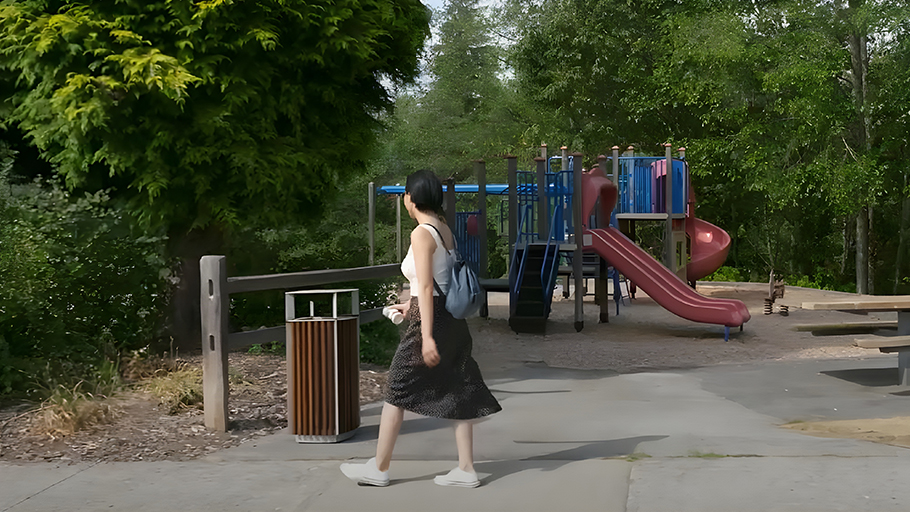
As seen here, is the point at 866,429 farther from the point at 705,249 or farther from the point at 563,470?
the point at 705,249

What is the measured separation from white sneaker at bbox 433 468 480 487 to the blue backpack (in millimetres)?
903

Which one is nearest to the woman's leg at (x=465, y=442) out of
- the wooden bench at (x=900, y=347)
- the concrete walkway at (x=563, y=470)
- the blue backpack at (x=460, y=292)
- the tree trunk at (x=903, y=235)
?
the concrete walkway at (x=563, y=470)

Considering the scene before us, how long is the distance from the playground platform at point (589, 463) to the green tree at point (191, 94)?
342 centimetres

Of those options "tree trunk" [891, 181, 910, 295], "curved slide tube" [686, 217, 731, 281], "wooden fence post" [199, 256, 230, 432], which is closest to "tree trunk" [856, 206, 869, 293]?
Result: "tree trunk" [891, 181, 910, 295]

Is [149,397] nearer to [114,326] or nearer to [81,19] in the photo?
[114,326]

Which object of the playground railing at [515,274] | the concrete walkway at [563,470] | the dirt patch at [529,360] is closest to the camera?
the concrete walkway at [563,470]

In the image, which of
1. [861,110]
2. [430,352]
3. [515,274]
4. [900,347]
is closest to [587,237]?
[515,274]

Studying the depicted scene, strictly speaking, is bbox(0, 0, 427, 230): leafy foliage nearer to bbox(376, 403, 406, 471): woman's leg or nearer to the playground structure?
the playground structure

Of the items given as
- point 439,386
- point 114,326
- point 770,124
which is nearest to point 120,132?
point 114,326

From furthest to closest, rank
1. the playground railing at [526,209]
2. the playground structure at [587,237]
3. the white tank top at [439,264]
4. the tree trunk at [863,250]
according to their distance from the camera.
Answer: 1. the tree trunk at [863,250]
2. the playground railing at [526,209]
3. the playground structure at [587,237]
4. the white tank top at [439,264]

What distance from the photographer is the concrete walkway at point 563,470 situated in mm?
5125

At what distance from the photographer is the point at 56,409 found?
23.3 feet

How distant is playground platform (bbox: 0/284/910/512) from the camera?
5.15m

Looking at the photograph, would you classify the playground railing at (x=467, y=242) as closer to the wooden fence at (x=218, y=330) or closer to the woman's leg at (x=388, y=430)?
the wooden fence at (x=218, y=330)
